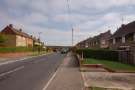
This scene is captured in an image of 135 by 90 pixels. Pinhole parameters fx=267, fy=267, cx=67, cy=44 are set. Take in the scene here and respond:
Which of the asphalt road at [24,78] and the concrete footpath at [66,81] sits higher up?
the asphalt road at [24,78]

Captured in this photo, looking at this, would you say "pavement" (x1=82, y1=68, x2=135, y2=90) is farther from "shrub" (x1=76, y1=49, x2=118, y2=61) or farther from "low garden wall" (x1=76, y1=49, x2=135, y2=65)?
"shrub" (x1=76, y1=49, x2=118, y2=61)

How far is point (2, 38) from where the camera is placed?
68750 mm

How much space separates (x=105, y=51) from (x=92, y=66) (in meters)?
13.4

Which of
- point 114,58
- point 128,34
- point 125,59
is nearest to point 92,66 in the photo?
point 125,59

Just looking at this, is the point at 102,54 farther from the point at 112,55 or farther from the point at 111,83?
the point at 111,83

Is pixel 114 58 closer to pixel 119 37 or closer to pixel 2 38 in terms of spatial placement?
pixel 119 37

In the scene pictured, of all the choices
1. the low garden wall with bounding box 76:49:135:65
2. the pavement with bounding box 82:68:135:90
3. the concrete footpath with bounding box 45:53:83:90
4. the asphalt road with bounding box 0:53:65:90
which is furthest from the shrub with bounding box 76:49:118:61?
the pavement with bounding box 82:68:135:90

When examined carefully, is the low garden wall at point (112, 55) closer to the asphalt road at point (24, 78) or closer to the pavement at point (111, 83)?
the asphalt road at point (24, 78)

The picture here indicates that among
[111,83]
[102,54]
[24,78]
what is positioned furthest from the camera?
[102,54]

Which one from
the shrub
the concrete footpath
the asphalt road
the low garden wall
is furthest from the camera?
the shrub

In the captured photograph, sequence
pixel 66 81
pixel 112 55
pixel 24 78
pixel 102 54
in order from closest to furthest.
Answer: pixel 66 81, pixel 24 78, pixel 112 55, pixel 102 54

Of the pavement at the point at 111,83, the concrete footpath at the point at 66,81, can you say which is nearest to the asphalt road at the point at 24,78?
the concrete footpath at the point at 66,81

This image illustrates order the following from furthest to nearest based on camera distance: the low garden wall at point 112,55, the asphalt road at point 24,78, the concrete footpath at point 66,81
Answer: the low garden wall at point 112,55 → the asphalt road at point 24,78 → the concrete footpath at point 66,81

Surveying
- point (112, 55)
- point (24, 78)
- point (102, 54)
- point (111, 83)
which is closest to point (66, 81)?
point (111, 83)
